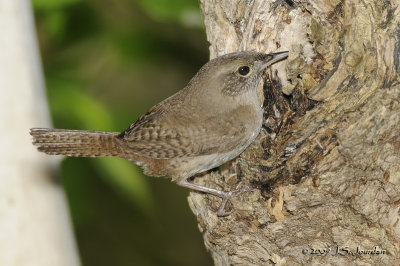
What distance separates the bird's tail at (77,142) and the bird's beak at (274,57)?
1.04m

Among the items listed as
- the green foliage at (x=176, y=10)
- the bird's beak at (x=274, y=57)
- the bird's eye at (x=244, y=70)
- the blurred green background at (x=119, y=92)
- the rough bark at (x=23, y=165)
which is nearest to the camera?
the bird's beak at (x=274, y=57)

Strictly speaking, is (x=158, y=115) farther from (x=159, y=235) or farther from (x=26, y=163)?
(x=159, y=235)

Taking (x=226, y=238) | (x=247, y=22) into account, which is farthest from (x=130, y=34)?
(x=226, y=238)

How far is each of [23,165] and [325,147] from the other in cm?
184

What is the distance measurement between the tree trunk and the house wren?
0.35m

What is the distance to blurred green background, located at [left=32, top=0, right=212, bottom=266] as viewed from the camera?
442cm

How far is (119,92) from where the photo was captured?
6.79 m

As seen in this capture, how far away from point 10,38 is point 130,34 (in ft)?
4.12

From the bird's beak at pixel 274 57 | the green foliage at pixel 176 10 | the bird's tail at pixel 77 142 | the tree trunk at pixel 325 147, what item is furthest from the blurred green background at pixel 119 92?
the tree trunk at pixel 325 147

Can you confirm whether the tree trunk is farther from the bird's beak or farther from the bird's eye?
the bird's eye

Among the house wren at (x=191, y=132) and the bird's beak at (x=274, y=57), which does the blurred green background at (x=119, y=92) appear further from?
the bird's beak at (x=274, y=57)

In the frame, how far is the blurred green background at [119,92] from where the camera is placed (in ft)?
14.5

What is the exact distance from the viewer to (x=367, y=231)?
10.3ft

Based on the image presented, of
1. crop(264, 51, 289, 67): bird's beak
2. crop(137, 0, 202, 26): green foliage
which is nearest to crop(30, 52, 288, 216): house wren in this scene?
crop(264, 51, 289, 67): bird's beak
